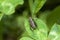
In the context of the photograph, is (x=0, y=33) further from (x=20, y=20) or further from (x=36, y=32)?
(x=36, y=32)

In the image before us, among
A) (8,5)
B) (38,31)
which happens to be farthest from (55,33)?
(8,5)

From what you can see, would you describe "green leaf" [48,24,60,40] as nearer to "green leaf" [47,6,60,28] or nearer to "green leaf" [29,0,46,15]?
"green leaf" [29,0,46,15]

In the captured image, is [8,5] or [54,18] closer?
[8,5]

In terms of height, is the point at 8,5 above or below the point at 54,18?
below

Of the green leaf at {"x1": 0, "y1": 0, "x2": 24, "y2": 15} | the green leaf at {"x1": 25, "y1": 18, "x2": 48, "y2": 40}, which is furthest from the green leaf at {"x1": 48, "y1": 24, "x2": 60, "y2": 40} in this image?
the green leaf at {"x1": 0, "y1": 0, "x2": 24, "y2": 15}

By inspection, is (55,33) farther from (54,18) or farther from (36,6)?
(54,18)

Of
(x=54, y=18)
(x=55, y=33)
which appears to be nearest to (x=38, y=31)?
(x=55, y=33)

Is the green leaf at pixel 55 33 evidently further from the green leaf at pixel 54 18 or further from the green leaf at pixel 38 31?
the green leaf at pixel 54 18

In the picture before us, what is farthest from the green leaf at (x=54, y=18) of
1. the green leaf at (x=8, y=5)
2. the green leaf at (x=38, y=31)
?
the green leaf at (x=8, y=5)
